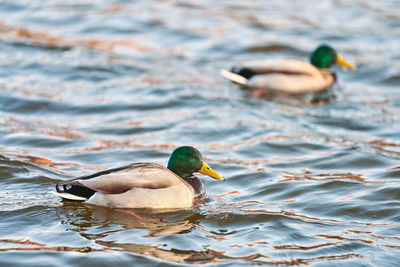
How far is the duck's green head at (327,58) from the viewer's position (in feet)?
43.4

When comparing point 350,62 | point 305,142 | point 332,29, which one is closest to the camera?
point 305,142

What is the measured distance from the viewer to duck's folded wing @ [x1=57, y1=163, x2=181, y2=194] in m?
6.80

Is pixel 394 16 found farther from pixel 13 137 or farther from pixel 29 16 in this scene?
pixel 13 137

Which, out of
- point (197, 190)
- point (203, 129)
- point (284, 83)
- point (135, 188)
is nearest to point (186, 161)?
point (197, 190)

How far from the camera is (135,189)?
6.96m

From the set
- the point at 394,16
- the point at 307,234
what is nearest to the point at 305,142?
the point at 307,234

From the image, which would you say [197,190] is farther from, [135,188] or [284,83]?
[284,83]

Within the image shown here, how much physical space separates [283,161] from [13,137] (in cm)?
335

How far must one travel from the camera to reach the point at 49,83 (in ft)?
39.2

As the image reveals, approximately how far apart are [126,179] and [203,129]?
325cm

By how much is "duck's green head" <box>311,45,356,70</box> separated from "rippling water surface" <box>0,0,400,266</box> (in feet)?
1.13

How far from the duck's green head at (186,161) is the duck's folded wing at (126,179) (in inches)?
10.0

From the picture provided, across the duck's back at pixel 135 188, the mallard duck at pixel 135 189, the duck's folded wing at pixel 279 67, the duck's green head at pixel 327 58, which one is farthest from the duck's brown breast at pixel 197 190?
the duck's green head at pixel 327 58

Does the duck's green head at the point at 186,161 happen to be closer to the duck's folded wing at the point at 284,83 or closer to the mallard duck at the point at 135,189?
the mallard duck at the point at 135,189
